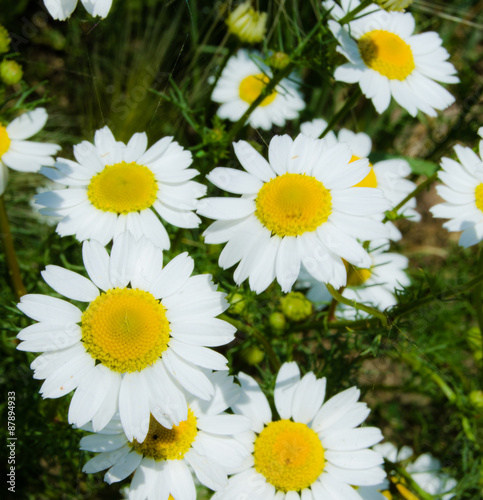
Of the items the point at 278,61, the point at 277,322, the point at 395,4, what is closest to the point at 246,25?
the point at 278,61

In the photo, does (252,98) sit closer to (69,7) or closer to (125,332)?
(69,7)

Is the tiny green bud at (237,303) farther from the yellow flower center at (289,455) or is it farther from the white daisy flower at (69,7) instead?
the white daisy flower at (69,7)

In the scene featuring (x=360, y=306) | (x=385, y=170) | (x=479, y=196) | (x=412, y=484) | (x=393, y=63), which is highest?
(x=393, y=63)

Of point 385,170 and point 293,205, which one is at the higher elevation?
point 385,170

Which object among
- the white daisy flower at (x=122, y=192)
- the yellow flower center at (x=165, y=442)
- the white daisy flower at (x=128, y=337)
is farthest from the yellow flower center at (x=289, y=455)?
the white daisy flower at (x=122, y=192)

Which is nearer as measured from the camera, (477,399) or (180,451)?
(180,451)

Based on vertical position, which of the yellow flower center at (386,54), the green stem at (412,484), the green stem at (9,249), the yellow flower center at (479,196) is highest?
the yellow flower center at (386,54)

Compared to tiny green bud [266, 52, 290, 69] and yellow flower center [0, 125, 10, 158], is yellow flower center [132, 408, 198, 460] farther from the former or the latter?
tiny green bud [266, 52, 290, 69]

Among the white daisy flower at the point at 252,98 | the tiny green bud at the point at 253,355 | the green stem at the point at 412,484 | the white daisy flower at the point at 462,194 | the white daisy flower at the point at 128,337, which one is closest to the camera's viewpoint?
the white daisy flower at the point at 128,337
